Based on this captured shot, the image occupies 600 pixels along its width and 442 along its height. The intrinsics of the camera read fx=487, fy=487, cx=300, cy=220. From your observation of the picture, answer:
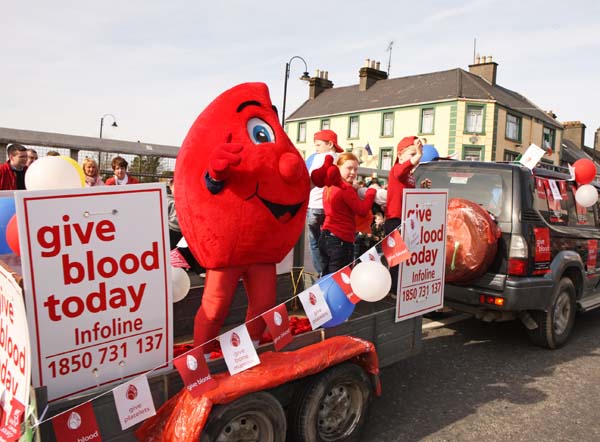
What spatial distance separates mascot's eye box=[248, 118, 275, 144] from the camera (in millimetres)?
2822

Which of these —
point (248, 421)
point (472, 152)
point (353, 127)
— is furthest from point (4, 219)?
point (353, 127)

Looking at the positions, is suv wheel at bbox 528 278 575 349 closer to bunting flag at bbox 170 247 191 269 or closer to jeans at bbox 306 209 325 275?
jeans at bbox 306 209 325 275

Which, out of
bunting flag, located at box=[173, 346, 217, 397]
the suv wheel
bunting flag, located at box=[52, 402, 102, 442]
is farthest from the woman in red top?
bunting flag, located at box=[52, 402, 102, 442]

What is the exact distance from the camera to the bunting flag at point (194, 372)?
7.32 feet

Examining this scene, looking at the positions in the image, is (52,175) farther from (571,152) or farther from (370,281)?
(571,152)

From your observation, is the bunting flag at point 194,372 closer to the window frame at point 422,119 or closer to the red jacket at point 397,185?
the red jacket at point 397,185

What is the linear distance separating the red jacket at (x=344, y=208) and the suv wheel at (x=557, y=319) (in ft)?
7.27

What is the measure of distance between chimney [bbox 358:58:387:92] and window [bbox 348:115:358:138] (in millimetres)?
2774

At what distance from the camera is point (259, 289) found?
9.78 ft

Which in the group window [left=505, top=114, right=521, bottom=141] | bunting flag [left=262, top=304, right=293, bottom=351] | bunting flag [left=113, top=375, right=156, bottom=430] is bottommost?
bunting flag [left=113, top=375, right=156, bottom=430]

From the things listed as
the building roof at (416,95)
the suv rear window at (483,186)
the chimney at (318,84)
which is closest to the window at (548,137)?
the building roof at (416,95)

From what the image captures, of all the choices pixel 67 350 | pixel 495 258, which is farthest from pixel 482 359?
pixel 67 350

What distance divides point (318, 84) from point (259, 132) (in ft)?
117

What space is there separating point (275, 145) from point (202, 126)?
0.43 m
